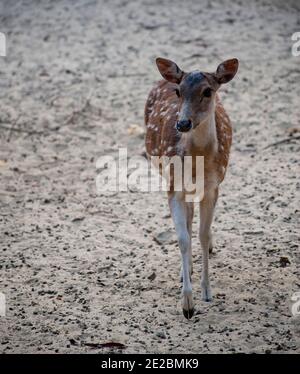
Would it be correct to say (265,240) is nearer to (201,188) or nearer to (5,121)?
(201,188)

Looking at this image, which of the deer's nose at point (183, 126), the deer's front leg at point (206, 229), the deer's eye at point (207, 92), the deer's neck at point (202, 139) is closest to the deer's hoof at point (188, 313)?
the deer's front leg at point (206, 229)

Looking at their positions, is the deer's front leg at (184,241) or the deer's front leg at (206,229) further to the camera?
the deer's front leg at (206,229)

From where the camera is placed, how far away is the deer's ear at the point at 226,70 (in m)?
5.86

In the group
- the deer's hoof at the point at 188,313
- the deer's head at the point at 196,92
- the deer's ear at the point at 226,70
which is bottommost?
the deer's hoof at the point at 188,313

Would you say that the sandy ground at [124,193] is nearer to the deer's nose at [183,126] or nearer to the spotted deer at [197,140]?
the spotted deer at [197,140]

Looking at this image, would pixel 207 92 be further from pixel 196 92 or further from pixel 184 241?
pixel 184 241

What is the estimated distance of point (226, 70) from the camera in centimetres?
589

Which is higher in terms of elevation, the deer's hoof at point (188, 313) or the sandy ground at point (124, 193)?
the sandy ground at point (124, 193)

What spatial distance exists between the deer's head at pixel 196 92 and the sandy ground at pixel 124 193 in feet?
4.53

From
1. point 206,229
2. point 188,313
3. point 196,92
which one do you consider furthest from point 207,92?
point 188,313

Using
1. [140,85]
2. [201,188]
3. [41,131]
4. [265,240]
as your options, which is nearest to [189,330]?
[201,188]

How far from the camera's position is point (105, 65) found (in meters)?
10.5

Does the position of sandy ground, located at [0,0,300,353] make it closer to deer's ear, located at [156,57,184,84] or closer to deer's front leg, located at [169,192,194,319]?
deer's front leg, located at [169,192,194,319]

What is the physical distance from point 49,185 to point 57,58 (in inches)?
130
